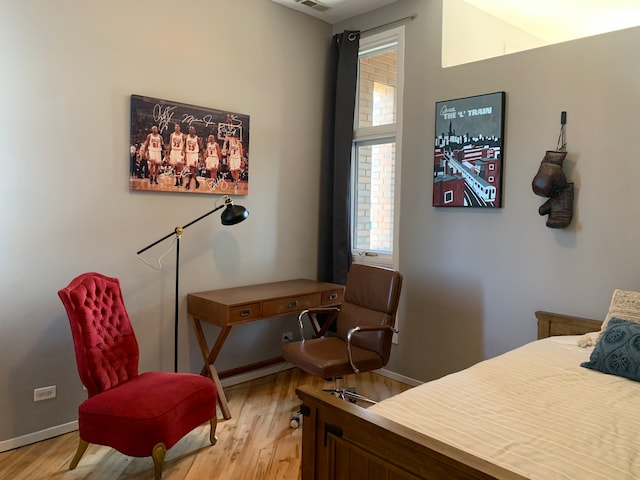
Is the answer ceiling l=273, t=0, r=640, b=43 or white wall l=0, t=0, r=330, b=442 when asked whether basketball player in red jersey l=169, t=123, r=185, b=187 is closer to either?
white wall l=0, t=0, r=330, b=442

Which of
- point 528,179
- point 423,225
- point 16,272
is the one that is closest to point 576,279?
point 528,179

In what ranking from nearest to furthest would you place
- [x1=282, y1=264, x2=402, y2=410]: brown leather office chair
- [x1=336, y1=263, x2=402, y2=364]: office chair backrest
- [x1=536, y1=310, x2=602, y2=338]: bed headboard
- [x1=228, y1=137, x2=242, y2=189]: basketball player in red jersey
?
1. [x1=536, y1=310, x2=602, y2=338]: bed headboard
2. [x1=282, y1=264, x2=402, y2=410]: brown leather office chair
3. [x1=336, y1=263, x2=402, y2=364]: office chair backrest
4. [x1=228, y1=137, x2=242, y2=189]: basketball player in red jersey

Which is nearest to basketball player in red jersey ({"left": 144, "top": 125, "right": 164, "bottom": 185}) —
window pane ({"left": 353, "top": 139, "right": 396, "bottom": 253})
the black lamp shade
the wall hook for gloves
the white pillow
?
the black lamp shade

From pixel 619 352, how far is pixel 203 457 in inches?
87.3

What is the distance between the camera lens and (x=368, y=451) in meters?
1.55

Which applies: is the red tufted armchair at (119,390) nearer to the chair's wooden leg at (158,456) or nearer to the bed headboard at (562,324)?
the chair's wooden leg at (158,456)

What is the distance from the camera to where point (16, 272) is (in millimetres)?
2746

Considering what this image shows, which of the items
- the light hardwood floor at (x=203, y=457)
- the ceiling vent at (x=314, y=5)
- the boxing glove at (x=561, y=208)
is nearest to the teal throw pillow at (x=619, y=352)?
the boxing glove at (x=561, y=208)

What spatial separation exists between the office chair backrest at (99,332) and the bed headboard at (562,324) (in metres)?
2.53

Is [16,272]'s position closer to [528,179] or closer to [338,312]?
[338,312]

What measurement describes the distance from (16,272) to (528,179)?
320 centimetres

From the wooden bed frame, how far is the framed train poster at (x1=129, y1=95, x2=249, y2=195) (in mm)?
2071

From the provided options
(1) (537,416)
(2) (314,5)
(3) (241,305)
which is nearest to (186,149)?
(3) (241,305)

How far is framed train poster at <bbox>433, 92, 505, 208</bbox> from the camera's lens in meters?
3.28
